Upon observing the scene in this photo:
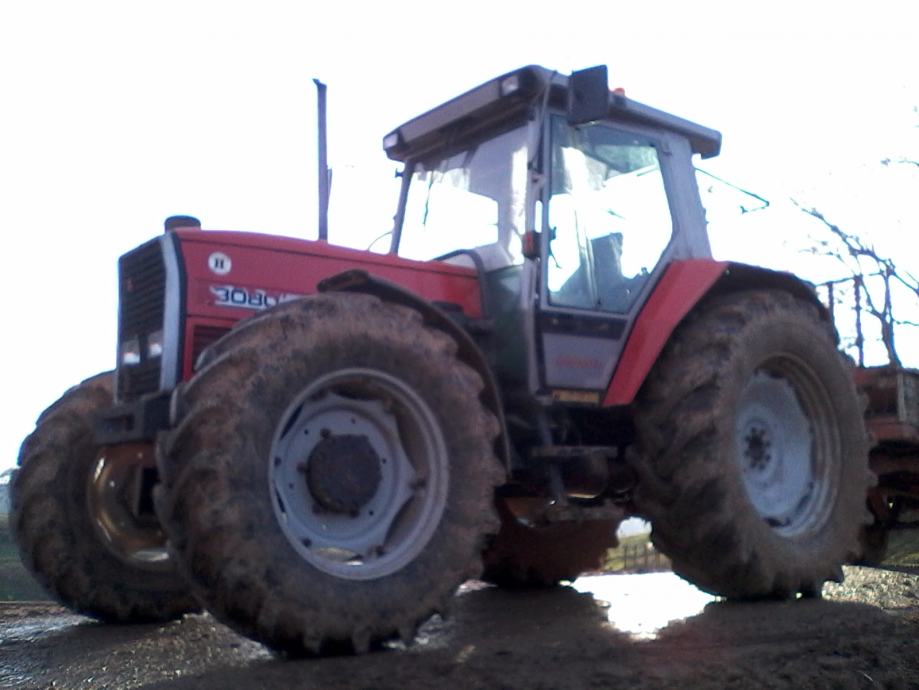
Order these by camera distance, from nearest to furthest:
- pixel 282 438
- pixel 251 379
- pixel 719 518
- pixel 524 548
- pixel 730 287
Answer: pixel 251 379, pixel 282 438, pixel 719 518, pixel 730 287, pixel 524 548

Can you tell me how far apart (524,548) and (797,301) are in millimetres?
2217

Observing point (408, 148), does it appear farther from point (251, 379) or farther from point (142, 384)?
point (251, 379)

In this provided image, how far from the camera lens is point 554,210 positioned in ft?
19.9

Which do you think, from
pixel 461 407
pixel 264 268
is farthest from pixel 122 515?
pixel 461 407

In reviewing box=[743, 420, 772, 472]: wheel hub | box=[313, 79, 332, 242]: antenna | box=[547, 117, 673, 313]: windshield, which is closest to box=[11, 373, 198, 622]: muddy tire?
box=[313, 79, 332, 242]: antenna

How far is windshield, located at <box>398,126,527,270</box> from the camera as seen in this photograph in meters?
6.13

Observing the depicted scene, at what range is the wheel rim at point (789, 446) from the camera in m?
6.36

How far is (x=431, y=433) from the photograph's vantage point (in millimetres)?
4656

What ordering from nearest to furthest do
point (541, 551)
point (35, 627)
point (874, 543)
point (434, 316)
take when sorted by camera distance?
point (434, 316), point (35, 627), point (541, 551), point (874, 543)

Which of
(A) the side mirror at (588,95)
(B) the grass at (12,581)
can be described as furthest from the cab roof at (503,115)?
(B) the grass at (12,581)

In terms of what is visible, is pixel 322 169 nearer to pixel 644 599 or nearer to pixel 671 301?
pixel 671 301

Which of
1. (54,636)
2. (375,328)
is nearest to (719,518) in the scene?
(375,328)

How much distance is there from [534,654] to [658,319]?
2.52 meters

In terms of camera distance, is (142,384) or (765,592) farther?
(765,592)
